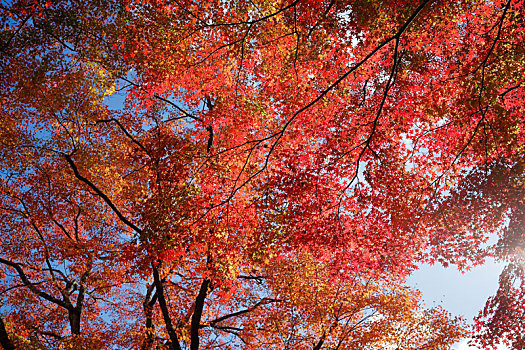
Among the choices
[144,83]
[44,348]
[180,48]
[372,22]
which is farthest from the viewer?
[144,83]

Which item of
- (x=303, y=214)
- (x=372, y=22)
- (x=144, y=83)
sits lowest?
(x=303, y=214)

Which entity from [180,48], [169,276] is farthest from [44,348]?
[180,48]

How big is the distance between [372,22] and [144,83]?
320 inches

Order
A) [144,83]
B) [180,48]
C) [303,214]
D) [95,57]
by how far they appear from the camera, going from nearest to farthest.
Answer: [303,214], [180,48], [144,83], [95,57]

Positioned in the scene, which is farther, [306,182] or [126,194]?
[126,194]

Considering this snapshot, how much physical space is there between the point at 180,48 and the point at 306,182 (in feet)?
21.9

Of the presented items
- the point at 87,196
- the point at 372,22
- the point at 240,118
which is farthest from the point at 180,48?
the point at 87,196

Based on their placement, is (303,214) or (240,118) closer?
(303,214)

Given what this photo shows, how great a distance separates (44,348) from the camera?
31.5ft

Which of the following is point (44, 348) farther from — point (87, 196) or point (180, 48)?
point (180, 48)

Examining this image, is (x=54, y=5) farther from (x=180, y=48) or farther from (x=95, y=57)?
(x=180, y=48)

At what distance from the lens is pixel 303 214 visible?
8336mm

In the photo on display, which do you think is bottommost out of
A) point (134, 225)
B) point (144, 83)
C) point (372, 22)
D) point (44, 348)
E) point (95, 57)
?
point (44, 348)

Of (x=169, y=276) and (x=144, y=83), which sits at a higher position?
(x=144, y=83)
